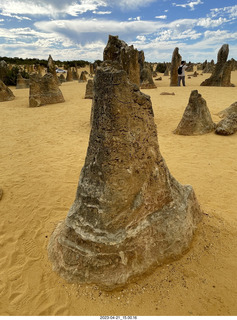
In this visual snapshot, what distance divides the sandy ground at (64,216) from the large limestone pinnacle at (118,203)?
6.0 inches

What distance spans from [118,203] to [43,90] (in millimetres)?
11600

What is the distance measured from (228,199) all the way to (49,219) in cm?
275

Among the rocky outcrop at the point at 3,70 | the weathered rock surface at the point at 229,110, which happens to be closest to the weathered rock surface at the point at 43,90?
the weathered rock surface at the point at 229,110

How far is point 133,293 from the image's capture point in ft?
6.63

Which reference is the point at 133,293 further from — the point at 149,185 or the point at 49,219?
the point at 49,219

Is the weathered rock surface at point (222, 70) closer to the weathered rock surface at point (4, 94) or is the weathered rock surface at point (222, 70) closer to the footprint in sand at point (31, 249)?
the weathered rock surface at point (4, 94)

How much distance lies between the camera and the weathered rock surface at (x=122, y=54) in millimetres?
6686

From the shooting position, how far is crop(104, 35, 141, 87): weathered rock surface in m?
6.69

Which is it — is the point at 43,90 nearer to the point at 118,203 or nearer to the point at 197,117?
the point at 197,117

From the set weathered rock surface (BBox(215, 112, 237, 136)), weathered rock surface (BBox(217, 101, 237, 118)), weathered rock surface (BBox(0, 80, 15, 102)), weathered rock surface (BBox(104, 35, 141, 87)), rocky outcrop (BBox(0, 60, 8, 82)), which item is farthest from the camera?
rocky outcrop (BBox(0, 60, 8, 82))

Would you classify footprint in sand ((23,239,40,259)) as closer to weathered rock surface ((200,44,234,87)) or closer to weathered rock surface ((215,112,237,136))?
weathered rock surface ((215,112,237,136))

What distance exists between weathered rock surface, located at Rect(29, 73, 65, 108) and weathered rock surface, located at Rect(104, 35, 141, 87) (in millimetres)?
5571

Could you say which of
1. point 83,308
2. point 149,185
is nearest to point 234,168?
point 149,185

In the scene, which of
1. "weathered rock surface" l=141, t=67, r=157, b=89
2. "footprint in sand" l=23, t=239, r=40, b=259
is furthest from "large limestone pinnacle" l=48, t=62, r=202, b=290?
"weathered rock surface" l=141, t=67, r=157, b=89
